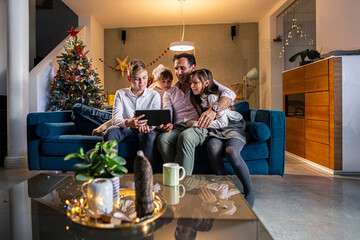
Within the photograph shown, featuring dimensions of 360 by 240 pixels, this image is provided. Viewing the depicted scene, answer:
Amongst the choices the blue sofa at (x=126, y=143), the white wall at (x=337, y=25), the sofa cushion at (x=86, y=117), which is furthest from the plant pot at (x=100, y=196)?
the white wall at (x=337, y=25)

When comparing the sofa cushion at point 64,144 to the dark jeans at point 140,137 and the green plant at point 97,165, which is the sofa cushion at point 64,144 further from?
the green plant at point 97,165

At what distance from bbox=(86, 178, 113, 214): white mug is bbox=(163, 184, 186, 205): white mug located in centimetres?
24

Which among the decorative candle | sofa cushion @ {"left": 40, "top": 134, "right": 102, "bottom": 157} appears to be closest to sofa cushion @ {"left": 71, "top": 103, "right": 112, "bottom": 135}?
sofa cushion @ {"left": 40, "top": 134, "right": 102, "bottom": 157}

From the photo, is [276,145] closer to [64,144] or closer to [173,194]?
[173,194]

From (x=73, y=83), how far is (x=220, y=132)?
265 centimetres

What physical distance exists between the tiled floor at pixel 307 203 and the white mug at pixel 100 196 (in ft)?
3.15

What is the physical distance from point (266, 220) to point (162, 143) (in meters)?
0.87

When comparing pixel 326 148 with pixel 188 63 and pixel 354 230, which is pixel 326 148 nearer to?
pixel 354 230

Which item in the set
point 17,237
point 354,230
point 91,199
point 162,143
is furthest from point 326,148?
point 17,237

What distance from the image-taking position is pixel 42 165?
2.43 meters

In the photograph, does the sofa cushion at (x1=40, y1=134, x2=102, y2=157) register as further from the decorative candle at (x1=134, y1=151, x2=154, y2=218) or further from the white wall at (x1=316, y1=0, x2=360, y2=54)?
the white wall at (x1=316, y1=0, x2=360, y2=54)

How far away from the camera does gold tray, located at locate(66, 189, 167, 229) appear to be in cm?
83

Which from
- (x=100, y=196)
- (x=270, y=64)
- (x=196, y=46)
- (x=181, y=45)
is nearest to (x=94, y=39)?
(x=181, y=45)

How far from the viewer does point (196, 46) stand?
6.57 m
